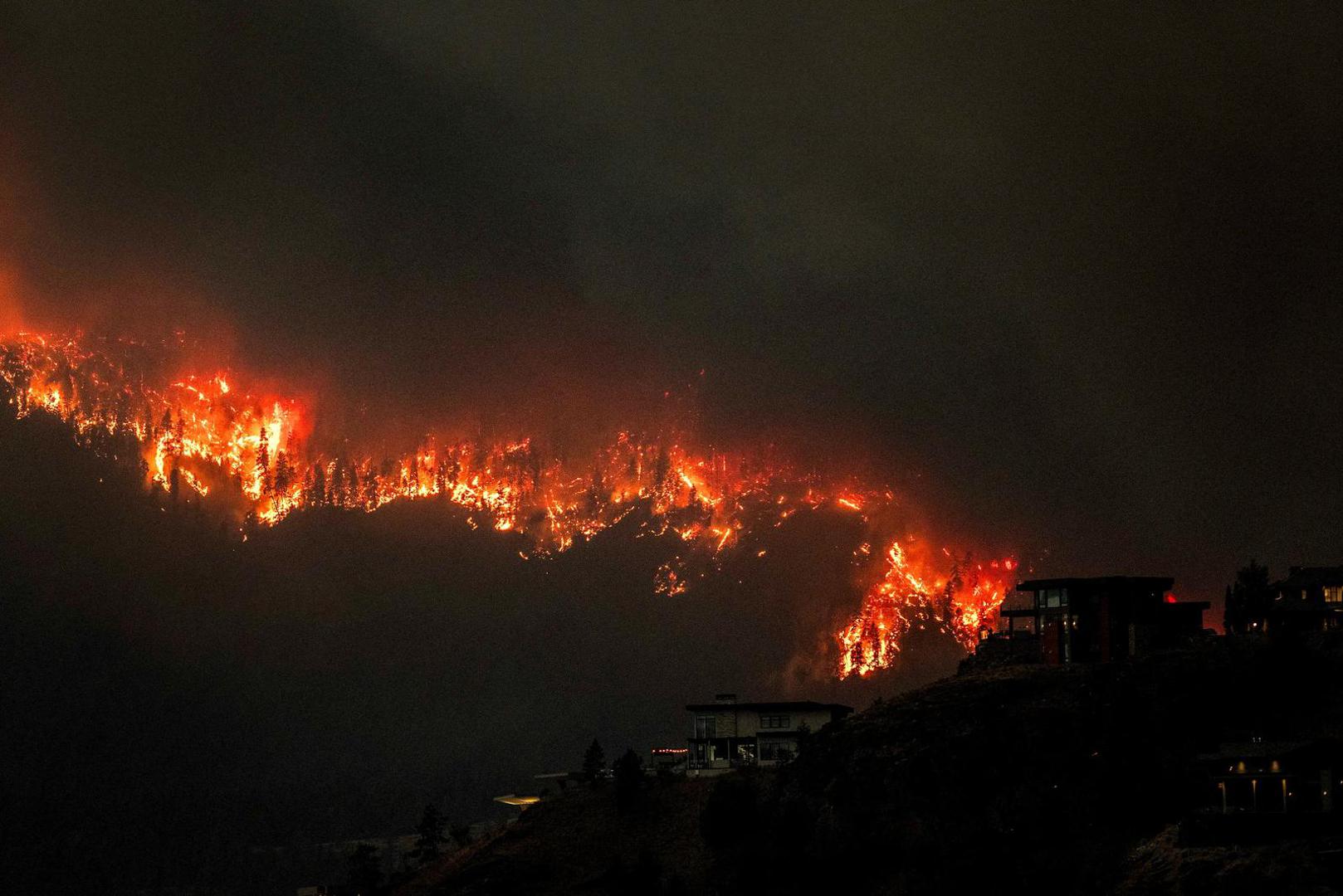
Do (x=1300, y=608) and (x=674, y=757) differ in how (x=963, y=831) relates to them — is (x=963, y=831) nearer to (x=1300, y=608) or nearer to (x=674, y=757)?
(x=1300, y=608)

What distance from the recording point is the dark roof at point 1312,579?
146 m

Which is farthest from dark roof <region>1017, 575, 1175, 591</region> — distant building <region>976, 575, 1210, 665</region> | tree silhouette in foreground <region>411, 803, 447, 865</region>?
tree silhouette in foreground <region>411, 803, 447, 865</region>

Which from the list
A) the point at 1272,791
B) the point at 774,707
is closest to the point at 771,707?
the point at 774,707

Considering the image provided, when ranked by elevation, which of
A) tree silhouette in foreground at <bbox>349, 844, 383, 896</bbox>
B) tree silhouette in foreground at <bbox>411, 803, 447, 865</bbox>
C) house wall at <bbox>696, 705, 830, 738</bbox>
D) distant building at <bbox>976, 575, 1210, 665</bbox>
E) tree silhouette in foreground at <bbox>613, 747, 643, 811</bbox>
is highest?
distant building at <bbox>976, 575, 1210, 665</bbox>

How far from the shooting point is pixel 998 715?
112 metres

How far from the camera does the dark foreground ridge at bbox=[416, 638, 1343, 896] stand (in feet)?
323

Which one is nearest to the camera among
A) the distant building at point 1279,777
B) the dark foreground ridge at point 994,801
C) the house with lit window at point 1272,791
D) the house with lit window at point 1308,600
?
Result: the house with lit window at point 1272,791

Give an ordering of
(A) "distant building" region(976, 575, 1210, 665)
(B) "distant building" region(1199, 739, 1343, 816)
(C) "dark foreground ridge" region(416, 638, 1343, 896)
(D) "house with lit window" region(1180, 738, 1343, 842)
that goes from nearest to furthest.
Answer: (D) "house with lit window" region(1180, 738, 1343, 842) < (B) "distant building" region(1199, 739, 1343, 816) < (C) "dark foreground ridge" region(416, 638, 1343, 896) < (A) "distant building" region(976, 575, 1210, 665)

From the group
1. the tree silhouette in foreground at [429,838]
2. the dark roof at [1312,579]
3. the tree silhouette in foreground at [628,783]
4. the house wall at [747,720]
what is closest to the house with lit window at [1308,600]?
the dark roof at [1312,579]

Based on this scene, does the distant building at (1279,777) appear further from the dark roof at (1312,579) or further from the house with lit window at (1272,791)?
the dark roof at (1312,579)

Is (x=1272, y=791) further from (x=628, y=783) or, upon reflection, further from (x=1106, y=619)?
(x=628, y=783)

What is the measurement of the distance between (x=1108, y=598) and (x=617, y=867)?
40.6m

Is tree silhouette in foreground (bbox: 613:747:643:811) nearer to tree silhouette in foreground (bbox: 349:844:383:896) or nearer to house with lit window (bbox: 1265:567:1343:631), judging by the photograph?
tree silhouette in foreground (bbox: 349:844:383:896)

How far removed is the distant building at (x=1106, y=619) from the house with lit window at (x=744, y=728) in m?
23.3
